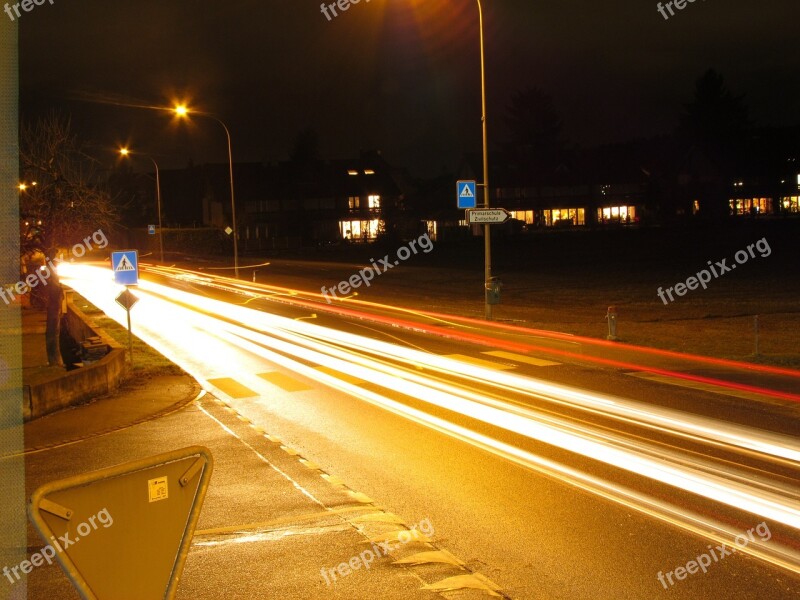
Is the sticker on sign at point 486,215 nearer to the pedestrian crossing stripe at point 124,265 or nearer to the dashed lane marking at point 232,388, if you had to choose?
the pedestrian crossing stripe at point 124,265

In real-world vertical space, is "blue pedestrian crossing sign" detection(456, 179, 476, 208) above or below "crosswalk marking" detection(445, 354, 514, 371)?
above

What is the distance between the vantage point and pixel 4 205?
1580 cm

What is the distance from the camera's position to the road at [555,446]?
6133 millimetres

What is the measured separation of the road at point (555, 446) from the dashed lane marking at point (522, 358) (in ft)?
0.21

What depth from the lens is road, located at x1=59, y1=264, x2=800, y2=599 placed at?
613 cm

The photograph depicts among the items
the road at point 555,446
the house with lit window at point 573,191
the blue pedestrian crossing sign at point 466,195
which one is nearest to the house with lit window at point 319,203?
the house with lit window at point 573,191

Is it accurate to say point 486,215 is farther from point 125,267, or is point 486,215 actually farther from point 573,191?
point 573,191

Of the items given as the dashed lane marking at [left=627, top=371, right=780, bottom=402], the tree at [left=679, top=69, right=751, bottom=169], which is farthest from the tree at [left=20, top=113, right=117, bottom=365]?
the tree at [left=679, top=69, right=751, bottom=169]

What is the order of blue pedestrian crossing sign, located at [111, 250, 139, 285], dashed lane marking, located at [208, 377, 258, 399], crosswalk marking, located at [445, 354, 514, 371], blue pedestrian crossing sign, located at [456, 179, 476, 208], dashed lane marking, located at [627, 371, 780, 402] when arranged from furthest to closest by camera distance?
1. blue pedestrian crossing sign, located at [456, 179, 476, 208]
2. blue pedestrian crossing sign, located at [111, 250, 139, 285]
3. crosswalk marking, located at [445, 354, 514, 371]
4. dashed lane marking, located at [208, 377, 258, 399]
5. dashed lane marking, located at [627, 371, 780, 402]

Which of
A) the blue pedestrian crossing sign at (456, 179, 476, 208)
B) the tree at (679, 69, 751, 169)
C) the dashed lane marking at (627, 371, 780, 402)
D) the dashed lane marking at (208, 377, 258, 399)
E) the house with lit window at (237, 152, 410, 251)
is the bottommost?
the dashed lane marking at (627, 371, 780, 402)

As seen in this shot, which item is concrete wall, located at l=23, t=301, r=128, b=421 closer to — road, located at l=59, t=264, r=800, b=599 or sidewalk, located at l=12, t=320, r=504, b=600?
sidewalk, located at l=12, t=320, r=504, b=600

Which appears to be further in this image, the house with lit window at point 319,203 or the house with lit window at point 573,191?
the house with lit window at point 573,191

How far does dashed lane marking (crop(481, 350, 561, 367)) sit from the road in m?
0.06

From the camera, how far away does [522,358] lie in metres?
17.7
